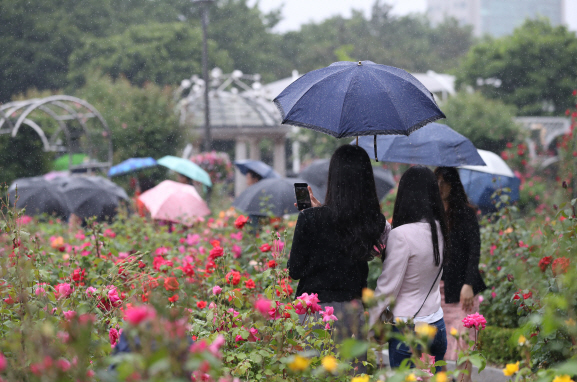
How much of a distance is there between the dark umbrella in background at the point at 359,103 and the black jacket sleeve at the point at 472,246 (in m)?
0.76

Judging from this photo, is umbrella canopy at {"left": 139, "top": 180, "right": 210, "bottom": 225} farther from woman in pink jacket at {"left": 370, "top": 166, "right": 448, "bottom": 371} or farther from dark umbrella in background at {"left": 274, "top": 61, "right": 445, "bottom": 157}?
woman in pink jacket at {"left": 370, "top": 166, "right": 448, "bottom": 371}

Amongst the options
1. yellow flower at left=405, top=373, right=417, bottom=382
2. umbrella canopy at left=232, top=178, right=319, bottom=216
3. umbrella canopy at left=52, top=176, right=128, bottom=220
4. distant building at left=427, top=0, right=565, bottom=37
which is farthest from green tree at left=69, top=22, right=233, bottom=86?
distant building at left=427, top=0, right=565, bottom=37

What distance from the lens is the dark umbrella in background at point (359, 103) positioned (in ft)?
8.34

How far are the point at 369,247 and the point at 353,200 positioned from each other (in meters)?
0.22

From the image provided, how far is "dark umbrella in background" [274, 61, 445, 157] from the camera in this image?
2.54m

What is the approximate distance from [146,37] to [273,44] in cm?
1001

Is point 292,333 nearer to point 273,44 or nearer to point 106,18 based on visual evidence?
point 106,18

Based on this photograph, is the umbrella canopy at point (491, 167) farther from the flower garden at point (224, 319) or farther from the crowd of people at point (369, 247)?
the crowd of people at point (369, 247)

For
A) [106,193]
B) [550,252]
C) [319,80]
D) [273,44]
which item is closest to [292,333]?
[319,80]

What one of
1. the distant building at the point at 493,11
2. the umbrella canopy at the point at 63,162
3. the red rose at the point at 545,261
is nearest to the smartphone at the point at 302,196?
the red rose at the point at 545,261

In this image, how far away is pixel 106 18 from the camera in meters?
33.4

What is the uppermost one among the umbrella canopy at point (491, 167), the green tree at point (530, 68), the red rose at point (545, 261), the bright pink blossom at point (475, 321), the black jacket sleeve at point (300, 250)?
the green tree at point (530, 68)

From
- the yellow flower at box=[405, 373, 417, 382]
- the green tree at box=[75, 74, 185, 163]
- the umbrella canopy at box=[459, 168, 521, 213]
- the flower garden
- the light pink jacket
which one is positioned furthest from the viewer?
the green tree at box=[75, 74, 185, 163]

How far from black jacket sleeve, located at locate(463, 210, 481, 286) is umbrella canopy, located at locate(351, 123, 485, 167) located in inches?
15.8
